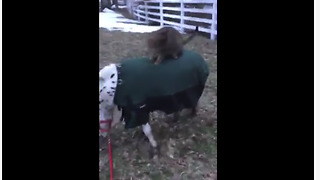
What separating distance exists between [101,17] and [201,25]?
51 centimetres

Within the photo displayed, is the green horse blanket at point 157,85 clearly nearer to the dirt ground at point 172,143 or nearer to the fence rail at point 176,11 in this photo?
the dirt ground at point 172,143

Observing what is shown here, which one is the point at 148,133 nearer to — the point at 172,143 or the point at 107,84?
the point at 172,143

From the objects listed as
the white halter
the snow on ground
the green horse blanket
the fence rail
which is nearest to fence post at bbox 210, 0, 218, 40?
the fence rail

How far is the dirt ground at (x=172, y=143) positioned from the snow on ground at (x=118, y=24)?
0.03 m

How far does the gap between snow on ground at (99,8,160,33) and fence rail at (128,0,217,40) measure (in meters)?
0.04

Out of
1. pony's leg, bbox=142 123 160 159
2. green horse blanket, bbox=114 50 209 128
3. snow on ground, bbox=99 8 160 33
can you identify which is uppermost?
snow on ground, bbox=99 8 160 33

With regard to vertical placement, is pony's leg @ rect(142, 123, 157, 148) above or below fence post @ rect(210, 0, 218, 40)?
below

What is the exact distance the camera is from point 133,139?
2.71 m

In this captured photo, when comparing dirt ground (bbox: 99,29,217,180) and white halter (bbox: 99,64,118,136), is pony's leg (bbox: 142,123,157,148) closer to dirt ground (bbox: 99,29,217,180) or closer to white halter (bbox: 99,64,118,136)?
dirt ground (bbox: 99,29,217,180)

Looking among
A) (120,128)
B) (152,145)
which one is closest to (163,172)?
(152,145)

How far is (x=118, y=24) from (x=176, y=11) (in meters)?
0.30

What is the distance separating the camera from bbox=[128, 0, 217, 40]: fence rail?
2.65m

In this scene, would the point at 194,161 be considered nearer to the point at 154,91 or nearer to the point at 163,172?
the point at 163,172

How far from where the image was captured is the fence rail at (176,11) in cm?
265
